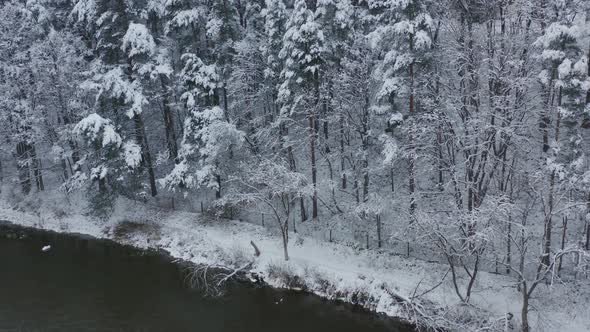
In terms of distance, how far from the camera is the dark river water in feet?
72.5

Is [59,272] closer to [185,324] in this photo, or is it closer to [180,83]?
[185,324]

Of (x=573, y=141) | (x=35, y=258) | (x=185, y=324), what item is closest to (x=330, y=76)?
(x=573, y=141)

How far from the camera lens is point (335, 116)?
28812 millimetres

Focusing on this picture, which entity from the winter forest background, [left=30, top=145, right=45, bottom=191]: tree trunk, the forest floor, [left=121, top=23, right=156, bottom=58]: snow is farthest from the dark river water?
[left=121, top=23, right=156, bottom=58]: snow

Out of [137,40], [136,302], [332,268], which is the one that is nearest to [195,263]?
[136,302]

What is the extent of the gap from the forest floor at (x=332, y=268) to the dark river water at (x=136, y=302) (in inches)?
42.5

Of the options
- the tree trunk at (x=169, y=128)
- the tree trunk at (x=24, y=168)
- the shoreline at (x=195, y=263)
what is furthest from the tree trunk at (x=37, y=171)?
the tree trunk at (x=169, y=128)

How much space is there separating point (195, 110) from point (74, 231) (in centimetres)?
1274

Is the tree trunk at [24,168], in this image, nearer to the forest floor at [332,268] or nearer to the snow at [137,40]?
the forest floor at [332,268]

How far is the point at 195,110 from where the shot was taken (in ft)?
97.6

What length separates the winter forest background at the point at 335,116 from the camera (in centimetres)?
2203

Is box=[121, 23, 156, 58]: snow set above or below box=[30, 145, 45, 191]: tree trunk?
above

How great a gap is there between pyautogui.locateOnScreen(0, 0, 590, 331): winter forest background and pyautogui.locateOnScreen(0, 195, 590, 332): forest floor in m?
0.77

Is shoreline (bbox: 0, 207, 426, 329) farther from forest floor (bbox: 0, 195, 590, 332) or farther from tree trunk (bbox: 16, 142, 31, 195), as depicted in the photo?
tree trunk (bbox: 16, 142, 31, 195)
